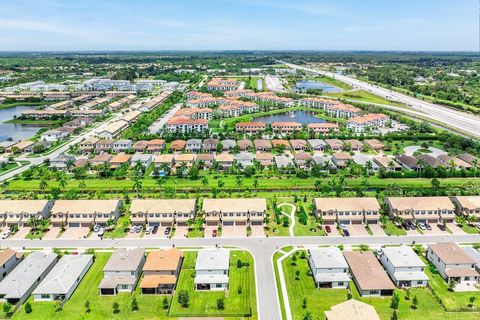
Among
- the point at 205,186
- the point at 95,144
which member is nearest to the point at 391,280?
the point at 205,186

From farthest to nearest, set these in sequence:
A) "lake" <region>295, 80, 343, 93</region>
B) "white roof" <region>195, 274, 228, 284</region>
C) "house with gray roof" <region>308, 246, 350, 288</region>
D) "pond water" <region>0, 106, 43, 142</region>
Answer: "lake" <region>295, 80, 343, 93</region> < "pond water" <region>0, 106, 43, 142</region> < "house with gray roof" <region>308, 246, 350, 288</region> < "white roof" <region>195, 274, 228, 284</region>

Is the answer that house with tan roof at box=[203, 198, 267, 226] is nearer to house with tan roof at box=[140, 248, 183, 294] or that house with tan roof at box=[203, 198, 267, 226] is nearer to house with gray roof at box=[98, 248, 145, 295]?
house with tan roof at box=[140, 248, 183, 294]

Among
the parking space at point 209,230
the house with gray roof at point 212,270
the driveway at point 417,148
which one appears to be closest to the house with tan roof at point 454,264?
the house with gray roof at point 212,270

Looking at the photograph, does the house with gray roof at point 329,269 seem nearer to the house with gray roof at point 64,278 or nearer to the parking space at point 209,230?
the parking space at point 209,230

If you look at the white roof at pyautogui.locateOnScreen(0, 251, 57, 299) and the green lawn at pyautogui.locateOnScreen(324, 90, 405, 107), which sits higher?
the green lawn at pyautogui.locateOnScreen(324, 90, 405, 107)

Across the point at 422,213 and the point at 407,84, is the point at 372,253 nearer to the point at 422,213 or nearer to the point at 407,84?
the point at 422,213

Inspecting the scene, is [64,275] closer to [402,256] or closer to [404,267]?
[404,267]

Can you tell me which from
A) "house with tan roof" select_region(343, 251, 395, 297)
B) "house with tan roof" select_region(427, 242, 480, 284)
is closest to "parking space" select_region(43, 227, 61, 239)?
"house with tan roof" select_region(343, 251, 395, 297)
